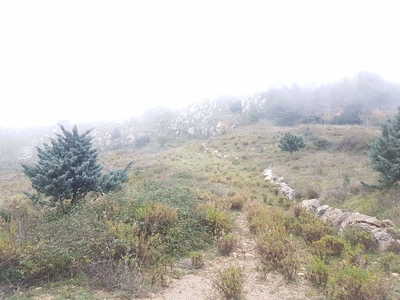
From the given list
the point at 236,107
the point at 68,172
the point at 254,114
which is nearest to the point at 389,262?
the point at 68,172

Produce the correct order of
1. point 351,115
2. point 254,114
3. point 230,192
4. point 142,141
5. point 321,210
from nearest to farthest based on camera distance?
point 321,210 < point 230,192 < point 351,115 < point 142,141 < point 254,114

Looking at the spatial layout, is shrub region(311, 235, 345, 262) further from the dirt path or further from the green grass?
the dirt path

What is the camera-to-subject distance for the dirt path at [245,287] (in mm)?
4473

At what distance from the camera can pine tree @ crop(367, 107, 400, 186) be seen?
9.45 metres

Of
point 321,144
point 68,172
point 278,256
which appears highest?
point 68,172

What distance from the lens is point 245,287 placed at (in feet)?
15.7

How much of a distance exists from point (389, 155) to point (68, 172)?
1157cm

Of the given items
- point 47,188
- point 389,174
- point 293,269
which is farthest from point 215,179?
Result: point 293,269

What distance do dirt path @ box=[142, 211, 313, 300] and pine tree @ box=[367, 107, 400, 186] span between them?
6.73 meters

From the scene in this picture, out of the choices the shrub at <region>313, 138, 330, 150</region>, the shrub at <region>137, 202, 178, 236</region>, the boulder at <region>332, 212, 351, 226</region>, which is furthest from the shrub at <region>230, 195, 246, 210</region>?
the shrub at <region>313, 138, 330, 150</region>

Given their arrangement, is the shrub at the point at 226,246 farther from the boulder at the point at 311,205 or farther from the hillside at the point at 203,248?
the boulder at the point at 311,205

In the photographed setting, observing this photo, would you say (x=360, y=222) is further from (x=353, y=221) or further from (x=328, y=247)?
(x=328, y=247)

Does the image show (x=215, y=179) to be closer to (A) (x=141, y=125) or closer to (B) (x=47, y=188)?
(B) (x=47, y=188)

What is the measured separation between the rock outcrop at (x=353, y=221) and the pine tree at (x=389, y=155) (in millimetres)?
2510
